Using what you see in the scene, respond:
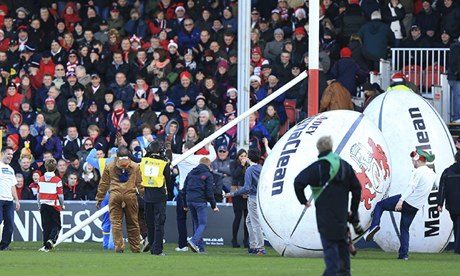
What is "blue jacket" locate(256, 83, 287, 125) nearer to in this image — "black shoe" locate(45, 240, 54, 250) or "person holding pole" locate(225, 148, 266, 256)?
"person holding pole" locate(225, 148, 266, 256)

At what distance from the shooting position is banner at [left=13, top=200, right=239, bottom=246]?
30328 millimetres

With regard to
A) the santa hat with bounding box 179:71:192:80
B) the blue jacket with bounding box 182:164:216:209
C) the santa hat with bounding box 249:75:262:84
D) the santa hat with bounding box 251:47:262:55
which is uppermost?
the santa hat with bounding box 251:47:262:55

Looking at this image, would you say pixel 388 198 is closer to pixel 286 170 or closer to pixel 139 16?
pixel 286 170

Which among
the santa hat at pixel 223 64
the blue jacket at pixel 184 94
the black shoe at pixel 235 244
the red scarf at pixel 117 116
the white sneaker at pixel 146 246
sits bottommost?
the black shoe at pixel 235 244

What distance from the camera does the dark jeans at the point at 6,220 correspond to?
27609 mm

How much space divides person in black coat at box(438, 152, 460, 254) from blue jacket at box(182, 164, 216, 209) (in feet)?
13.8

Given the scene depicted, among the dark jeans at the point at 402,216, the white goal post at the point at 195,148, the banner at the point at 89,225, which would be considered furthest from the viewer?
the banner at the point at 89,225

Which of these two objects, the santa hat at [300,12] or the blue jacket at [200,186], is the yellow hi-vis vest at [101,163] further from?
the santa hat at [300,12]

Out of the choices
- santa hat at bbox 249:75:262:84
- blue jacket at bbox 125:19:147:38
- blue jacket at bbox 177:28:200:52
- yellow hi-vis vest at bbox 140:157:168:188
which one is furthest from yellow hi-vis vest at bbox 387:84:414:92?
blue jacket at bbox 125:19:147:38

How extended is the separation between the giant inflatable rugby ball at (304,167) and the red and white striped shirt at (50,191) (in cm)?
430

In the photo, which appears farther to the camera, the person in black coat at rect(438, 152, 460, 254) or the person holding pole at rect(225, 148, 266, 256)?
the person holding pole at rect(225, 148, 266, 256)

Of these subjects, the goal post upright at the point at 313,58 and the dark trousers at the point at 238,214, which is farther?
the dark trousers at the point at 238,214

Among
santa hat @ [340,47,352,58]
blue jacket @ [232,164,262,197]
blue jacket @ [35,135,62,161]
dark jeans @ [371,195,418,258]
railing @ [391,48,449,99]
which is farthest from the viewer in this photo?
blue jacket @ [35,135,62,161]

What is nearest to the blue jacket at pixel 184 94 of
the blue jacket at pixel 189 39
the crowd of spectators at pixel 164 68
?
the crowd of spectators at pixel 164 68
